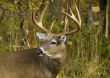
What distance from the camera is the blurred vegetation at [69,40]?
9961 millimetres

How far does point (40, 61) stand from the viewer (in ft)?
26.9

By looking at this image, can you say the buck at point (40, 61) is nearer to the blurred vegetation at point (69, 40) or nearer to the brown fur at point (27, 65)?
the brown fur at point (27, 65)

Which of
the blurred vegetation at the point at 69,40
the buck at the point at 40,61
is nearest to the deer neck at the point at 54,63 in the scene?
the buck at the point at 40,61

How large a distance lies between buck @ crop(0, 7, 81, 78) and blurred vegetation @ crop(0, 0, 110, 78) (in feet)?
5.73

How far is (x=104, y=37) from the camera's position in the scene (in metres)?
10.6

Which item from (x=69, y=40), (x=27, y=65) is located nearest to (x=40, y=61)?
(x=27, y=65)

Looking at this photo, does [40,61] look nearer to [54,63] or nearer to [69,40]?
[54,63]

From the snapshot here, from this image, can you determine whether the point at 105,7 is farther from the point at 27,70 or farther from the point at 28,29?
the point at 27,70

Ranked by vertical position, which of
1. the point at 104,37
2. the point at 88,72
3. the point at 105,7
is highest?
the point at 105,7

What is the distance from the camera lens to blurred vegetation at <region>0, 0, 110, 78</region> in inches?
392

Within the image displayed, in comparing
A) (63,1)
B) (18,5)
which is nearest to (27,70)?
(18,5)

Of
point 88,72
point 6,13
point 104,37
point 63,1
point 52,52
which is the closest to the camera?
point 52,52

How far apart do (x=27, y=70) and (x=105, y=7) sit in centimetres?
355

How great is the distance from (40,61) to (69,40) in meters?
2.69
